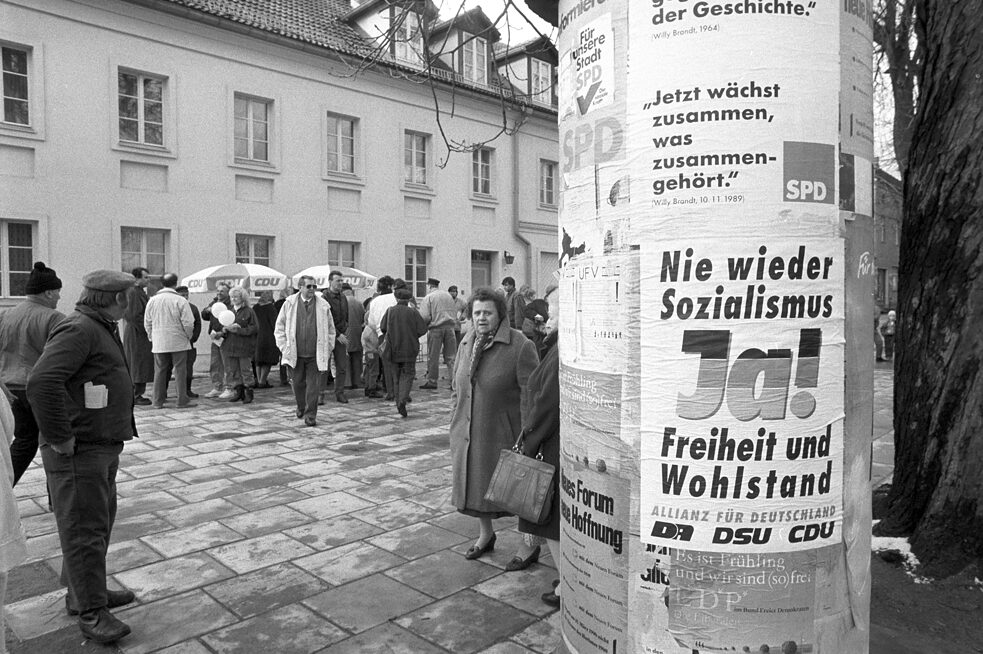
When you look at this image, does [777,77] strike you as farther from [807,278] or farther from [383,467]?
[383,467]

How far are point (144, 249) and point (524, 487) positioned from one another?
1400 centimetres

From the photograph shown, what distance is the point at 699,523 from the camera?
7.01 feet

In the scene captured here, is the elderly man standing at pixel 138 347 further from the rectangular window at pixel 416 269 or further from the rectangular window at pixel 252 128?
the rectangular window at pixel 416 269

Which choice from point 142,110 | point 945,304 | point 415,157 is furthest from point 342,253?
point 945,304

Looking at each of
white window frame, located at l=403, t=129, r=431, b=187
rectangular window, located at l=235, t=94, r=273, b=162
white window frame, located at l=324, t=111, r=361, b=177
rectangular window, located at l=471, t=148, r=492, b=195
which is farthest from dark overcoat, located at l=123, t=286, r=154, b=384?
rectangular window, located at l=471, t=148, r=492, b=195

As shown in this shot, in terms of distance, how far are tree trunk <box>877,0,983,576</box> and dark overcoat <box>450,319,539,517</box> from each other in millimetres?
2463

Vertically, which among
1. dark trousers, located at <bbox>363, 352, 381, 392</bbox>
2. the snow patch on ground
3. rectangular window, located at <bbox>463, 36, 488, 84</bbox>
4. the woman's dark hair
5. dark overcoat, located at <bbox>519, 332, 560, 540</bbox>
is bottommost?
the snow patch on ground

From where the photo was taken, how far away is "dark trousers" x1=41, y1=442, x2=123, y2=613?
3.75 meters

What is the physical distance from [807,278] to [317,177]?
17487 mm

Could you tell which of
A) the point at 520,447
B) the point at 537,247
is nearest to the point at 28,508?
the point at 520,447

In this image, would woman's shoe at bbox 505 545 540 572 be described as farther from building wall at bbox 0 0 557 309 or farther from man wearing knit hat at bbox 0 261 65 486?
building wall at bbox 0 0 557 309

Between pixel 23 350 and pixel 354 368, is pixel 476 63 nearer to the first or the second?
pixel 354 368

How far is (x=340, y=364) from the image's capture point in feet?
39.2

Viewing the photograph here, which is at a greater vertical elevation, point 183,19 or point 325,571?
point 183,19
